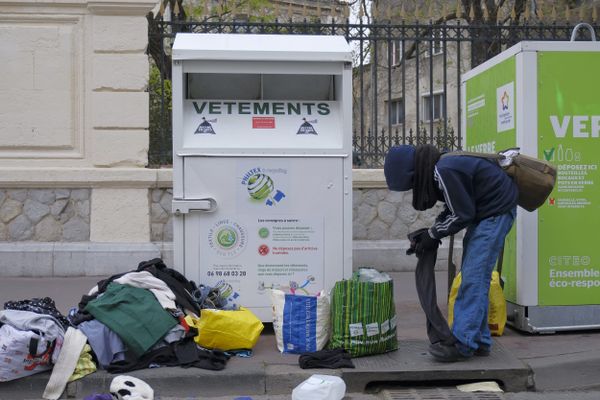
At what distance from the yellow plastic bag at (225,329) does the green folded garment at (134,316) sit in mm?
203

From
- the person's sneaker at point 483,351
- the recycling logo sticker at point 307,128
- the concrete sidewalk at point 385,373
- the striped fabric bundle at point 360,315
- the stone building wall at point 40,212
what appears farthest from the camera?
the stone building wall at point 40,212

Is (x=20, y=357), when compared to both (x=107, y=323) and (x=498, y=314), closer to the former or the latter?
(x=107, y=323)

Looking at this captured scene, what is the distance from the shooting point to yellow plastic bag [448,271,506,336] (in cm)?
554

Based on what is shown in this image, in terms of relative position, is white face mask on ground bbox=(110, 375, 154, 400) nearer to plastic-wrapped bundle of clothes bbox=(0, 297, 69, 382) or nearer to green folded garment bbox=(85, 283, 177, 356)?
green folded garment bbox=(85, 283, 177, 356)

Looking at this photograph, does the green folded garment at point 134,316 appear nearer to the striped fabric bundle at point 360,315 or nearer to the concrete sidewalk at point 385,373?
the concrete sidewalk at point 385,373

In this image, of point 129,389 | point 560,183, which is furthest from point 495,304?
point 129,389

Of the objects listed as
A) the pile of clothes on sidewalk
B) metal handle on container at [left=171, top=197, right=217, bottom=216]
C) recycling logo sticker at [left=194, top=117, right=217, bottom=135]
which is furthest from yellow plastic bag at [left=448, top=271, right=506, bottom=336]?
recycling logo sticker at [left=194, top=117, right=217, bottom=135]

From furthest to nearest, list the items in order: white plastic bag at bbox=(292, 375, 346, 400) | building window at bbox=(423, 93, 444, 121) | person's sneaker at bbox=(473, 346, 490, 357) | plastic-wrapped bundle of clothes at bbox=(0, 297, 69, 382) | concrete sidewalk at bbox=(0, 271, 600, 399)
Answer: building window at bbox=(423, 93, 444, 121), person's sneaker at bbox=(473, 346, 490, 357), concrete sidewalk at bbox=(0, 271, 600, 399), plastic-wrapped bundle of clothes at bbox=(0, 297, 69, 382), white plastic bag at bbox=(292, 375, 346, 400)

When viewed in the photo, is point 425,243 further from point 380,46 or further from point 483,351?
point 380,46

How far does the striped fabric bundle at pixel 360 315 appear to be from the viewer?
505 centimetres

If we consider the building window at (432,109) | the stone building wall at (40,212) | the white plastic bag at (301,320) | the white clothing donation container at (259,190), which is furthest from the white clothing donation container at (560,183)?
the stone building wall at (40,212)

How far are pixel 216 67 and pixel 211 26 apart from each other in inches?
119

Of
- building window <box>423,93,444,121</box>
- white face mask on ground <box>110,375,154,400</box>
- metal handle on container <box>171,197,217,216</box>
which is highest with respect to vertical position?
building window <box>423,93,444,121</box>

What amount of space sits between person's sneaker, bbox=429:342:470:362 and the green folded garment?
5.86 feet
